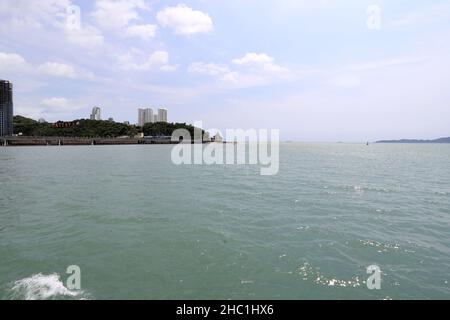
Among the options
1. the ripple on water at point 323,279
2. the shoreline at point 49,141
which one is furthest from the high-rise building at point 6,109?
the ripple on water at point 323,279

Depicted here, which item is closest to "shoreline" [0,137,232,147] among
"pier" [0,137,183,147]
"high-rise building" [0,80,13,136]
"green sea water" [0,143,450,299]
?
"pier" [0,137,183,147]

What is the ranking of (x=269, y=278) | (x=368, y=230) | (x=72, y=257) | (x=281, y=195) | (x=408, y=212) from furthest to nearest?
(x=281, y=195), (x=408, y=212), (x=368, y=230), (x=72, y=257), (x=269, y=278)

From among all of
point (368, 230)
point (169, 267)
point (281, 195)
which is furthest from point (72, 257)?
point (281, 195)

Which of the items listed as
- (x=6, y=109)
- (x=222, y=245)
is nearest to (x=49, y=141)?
(x=6, y=109)

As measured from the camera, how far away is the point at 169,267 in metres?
10.5

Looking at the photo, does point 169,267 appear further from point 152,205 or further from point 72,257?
point 152,205

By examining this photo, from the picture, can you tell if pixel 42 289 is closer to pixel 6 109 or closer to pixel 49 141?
pixel 49 141

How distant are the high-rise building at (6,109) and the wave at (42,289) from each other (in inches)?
8442

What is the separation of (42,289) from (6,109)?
22845cm

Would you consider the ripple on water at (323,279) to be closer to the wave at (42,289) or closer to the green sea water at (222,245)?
the green sea water at (222,245)

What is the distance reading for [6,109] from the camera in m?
187

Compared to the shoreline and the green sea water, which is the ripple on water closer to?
the green sea water

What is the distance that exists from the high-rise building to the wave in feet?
703
